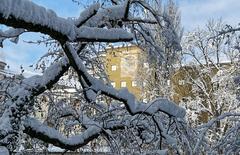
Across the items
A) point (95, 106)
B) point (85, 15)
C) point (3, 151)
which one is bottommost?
point (3, 151)

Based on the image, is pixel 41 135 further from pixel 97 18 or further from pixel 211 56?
pixel 211 56

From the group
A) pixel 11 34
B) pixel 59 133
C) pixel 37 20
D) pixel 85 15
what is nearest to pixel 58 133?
pixel 59 133

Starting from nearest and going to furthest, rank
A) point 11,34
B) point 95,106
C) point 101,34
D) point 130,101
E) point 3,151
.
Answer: point 101,34 < point 3,151 < point 130,101 < point 11,34 < point 95,106

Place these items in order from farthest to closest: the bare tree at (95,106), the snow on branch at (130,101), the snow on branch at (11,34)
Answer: the snow on branch at (11,34)
the snow on branch at (130,101)
the bare tree at (95,106)

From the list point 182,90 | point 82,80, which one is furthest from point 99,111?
point 182,90

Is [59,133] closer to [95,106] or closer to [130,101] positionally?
[130,101]

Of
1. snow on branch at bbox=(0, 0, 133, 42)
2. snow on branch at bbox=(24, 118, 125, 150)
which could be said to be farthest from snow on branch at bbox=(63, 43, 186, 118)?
snow on branch at bbox=(0, 0, 133, 42)

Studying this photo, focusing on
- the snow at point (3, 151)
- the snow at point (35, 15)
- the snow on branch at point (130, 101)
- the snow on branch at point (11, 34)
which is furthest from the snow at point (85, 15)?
the snow on branch at point (11, 34)

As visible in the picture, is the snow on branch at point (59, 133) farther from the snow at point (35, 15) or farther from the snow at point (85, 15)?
the snow at point (35, 15)

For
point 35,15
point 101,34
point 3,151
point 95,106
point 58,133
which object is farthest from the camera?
point 95,106

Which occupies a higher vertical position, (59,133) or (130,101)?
(130,101)

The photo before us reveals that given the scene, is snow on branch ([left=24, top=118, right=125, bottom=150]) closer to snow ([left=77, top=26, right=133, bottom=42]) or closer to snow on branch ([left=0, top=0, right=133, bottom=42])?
snow ([left=77, top=26, right=133, bottom=42])

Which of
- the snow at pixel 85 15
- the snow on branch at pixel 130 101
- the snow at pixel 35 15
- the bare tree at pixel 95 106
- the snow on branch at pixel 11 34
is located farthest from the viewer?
the snow on branch at pixel 11 34

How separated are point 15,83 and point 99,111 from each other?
157cm
